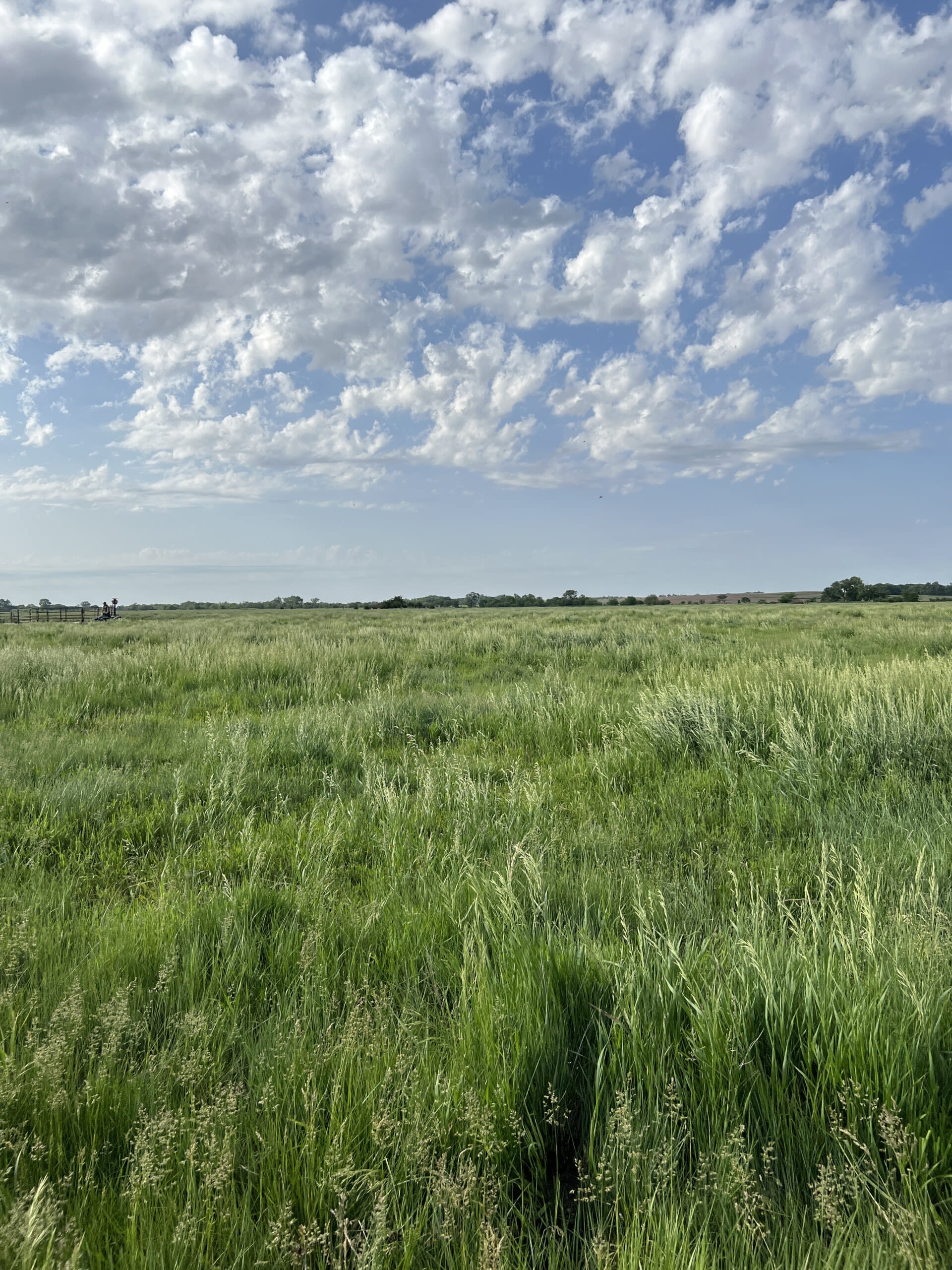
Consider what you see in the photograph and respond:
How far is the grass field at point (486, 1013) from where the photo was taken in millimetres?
1346

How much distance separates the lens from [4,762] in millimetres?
5023

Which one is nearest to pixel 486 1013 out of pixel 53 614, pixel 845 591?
pixel 53 614

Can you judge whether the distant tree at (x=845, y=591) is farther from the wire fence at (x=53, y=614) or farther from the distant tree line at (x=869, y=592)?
the wire fence at (x=53, y=614)

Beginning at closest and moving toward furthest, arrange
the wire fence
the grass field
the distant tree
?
the grass field → the wire fence → the distant tree

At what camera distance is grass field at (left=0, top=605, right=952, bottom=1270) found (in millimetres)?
1346

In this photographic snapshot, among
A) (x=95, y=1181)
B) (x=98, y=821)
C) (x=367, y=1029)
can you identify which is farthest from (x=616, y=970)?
(x=98, y=821)

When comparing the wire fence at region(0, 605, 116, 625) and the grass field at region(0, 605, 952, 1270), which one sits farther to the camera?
the wire fence at region(0, 605, 116, 625)

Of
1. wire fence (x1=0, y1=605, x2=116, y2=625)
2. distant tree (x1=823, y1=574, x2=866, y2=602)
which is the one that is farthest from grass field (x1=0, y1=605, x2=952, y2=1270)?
distant tree (x1=823, y1=574, x2=866, y2=602)

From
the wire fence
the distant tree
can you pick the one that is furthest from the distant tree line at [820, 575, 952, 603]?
the wire fence

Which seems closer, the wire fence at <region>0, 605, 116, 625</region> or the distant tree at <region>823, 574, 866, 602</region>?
the wire fence at <region>0, 605, 116, 625</region>

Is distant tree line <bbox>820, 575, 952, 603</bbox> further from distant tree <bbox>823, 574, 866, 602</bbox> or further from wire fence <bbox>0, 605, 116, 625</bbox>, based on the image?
wire fence <bbox>0, 605, 116, 625</bbox>

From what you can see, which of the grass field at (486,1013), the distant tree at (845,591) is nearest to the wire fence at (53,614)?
the grass field at (486,1013)

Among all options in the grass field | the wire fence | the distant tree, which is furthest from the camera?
the distant tree

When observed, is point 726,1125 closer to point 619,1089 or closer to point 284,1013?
point 619,1089
